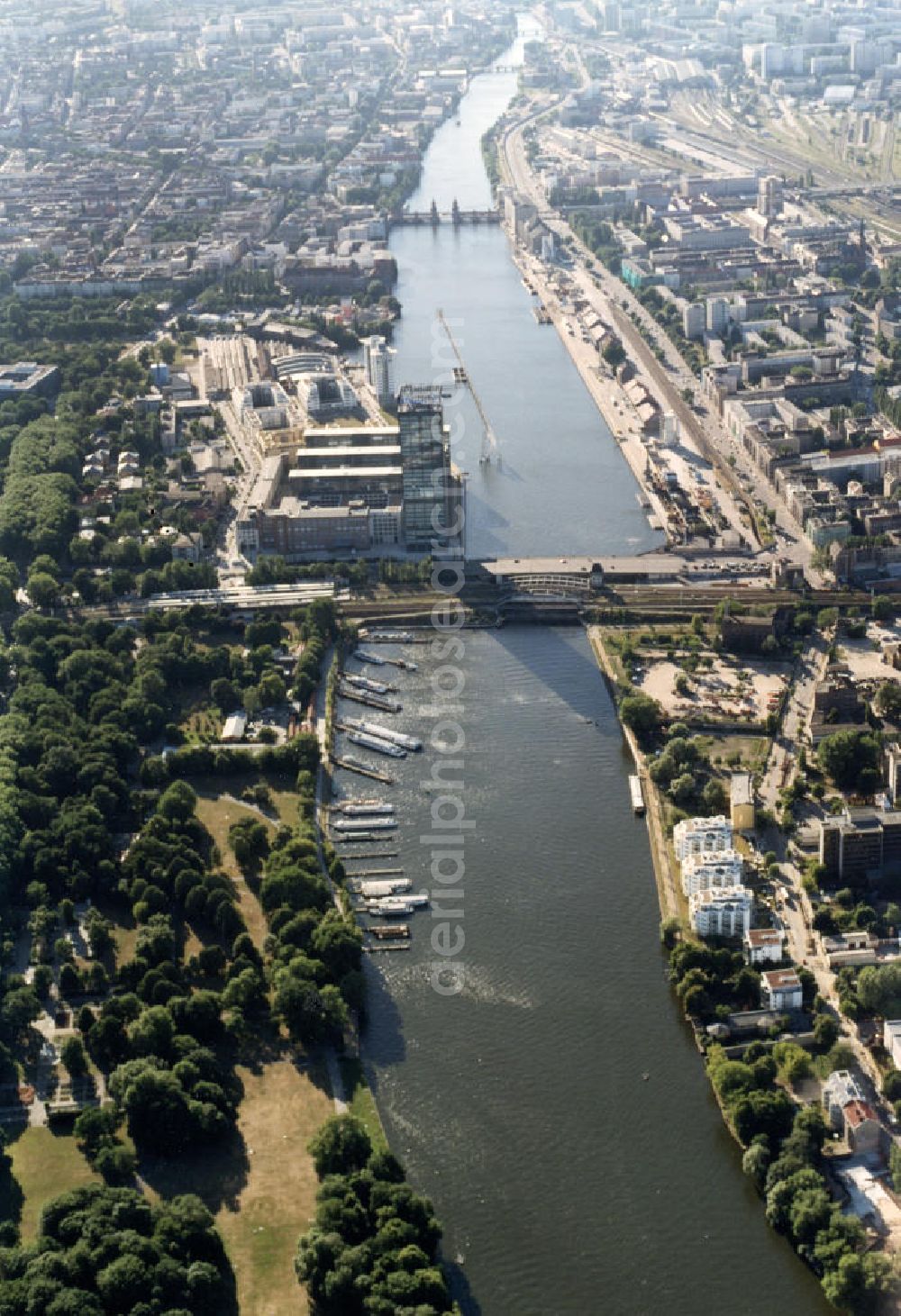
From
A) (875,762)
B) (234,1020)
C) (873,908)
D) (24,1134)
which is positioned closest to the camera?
(24,1134)

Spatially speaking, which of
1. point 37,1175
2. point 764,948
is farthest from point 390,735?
point 37,1175

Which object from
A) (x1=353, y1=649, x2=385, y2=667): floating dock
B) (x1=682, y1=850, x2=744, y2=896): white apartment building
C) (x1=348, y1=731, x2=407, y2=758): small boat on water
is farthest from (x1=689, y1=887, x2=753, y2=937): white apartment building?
(x1=353, y1=649, x2=385, y2=667): floating dock

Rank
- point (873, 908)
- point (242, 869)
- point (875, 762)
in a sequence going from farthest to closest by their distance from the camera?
point (875, 762)
point (242, 869)
point (873, 908)

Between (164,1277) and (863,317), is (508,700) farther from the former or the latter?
(863,317)

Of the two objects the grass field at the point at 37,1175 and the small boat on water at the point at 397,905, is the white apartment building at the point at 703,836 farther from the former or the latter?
the grass field at the point at 37,1175

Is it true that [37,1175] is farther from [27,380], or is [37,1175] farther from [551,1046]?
[27,380]

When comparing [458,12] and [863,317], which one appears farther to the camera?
[458,12]

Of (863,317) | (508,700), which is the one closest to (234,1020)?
(508,700)
